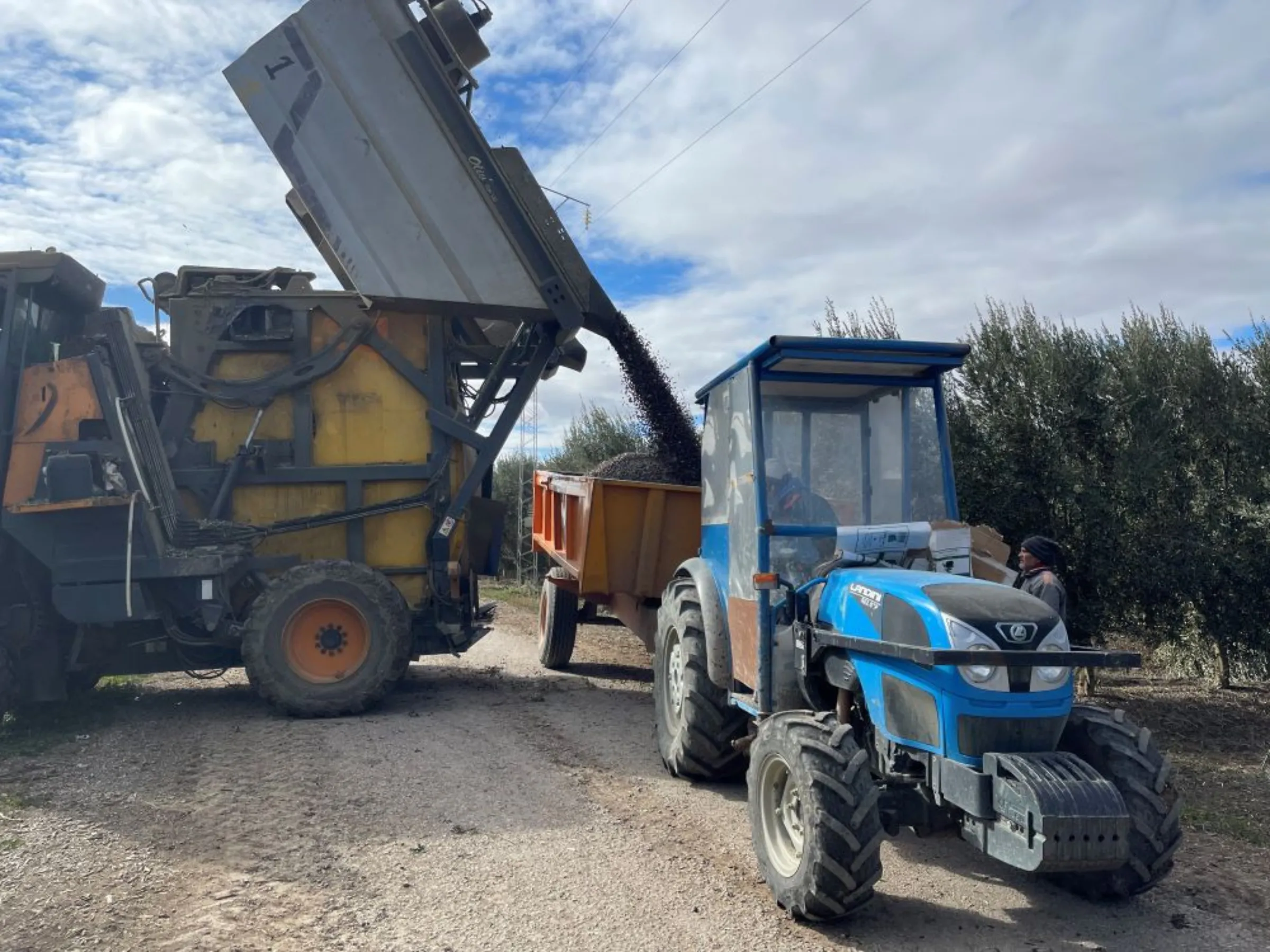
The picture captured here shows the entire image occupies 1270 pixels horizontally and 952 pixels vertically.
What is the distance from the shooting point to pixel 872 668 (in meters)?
4.47

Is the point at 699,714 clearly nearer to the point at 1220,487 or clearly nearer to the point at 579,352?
the point at 579,352

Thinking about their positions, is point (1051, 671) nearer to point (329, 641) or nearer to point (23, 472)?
point (329, 641)

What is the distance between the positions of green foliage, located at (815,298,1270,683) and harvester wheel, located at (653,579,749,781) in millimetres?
4770

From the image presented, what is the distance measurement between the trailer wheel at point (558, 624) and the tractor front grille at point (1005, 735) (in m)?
6.32

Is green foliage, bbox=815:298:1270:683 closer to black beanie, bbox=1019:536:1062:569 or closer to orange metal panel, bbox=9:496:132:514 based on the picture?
black beanie, bbox=1019:536:1062:569

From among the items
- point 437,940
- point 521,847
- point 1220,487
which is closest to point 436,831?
point 521,847

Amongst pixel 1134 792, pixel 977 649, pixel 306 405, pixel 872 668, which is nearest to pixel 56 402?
pixel 306 405

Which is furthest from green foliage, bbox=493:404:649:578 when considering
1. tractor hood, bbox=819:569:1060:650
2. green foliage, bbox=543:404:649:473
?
tractor hood, bbox=819:569:1060:650

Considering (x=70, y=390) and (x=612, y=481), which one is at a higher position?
(x=70, y=390)

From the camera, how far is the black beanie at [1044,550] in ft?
20.9

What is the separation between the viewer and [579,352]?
31.2ft

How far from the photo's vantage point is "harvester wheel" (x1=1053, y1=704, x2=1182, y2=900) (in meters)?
4.03

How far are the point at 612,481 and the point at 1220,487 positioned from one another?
577 centimetres

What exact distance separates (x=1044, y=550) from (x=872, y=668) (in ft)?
8.16
